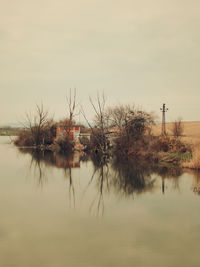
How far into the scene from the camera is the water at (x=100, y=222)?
18.1ft

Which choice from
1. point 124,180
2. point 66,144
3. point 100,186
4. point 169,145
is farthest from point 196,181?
point 66,144

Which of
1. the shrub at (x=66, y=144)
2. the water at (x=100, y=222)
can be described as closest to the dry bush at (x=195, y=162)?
the water at (x=100, y=222)

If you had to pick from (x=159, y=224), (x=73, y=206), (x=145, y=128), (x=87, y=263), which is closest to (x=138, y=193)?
(x=73, y=206)

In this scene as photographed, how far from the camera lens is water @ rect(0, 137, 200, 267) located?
5.52m

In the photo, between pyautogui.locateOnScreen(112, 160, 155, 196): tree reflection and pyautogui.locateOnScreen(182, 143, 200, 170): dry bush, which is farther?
pyautogui.locateOnScreen(182, 143, 200, 170): dry bush

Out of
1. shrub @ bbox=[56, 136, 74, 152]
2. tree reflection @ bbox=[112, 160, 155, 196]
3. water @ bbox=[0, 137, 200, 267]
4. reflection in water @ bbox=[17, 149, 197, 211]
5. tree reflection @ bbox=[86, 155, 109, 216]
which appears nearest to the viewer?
water @ bbox=[0, 137, 200, 267]

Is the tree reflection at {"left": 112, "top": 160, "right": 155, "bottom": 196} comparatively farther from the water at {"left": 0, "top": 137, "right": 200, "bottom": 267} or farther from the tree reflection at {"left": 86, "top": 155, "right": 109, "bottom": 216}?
the tree reflection at {"left": 86, "top": 155, "right": 109, "bottom": 216}

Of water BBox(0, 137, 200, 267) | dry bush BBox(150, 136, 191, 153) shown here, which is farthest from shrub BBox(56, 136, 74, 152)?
water BBox(0, 137, 200, 267)

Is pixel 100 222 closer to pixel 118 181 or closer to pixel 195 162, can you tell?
pixel 118 181

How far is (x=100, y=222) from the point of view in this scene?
765 cm

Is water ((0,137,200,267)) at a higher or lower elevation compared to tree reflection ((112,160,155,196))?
lower

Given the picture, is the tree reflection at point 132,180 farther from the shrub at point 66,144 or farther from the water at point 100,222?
the shrub at point 66,144

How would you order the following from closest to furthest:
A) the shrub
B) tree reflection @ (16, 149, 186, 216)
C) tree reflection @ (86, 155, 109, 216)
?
tree reflection @ (86, 155, 109, 216)
tree reflection @ (16, 149, 186, 216)
the shrub

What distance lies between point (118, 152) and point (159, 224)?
1930 centimetres
